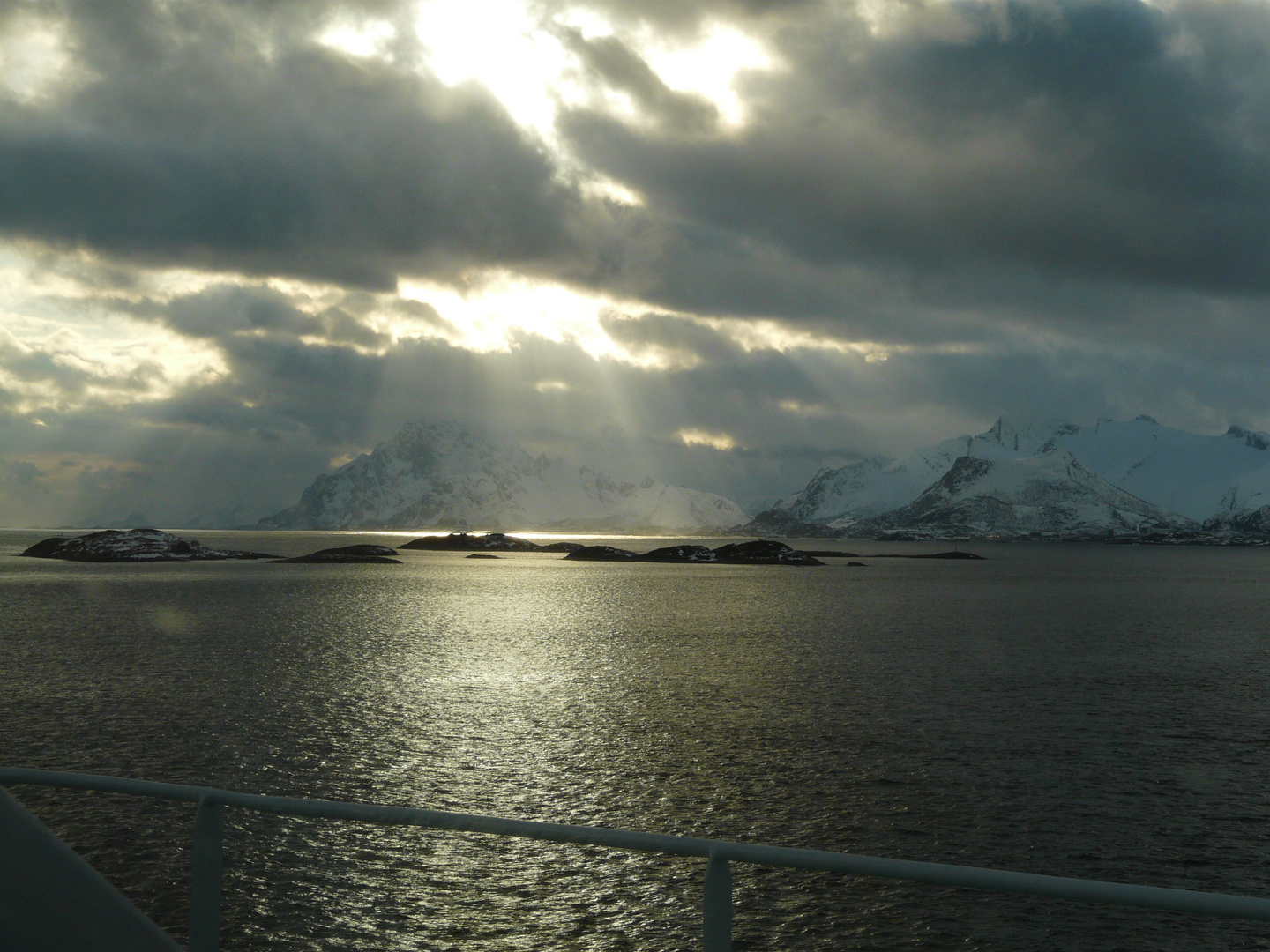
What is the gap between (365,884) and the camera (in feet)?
52.6

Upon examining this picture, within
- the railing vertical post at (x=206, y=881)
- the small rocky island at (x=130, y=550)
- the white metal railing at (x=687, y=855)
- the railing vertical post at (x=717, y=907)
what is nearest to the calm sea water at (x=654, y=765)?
the railing vertical post at (x=206, y=881)

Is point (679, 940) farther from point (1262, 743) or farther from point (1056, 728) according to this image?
point (1262, 743)

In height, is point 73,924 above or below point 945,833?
above

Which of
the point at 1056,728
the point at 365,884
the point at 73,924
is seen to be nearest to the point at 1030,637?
the point at 1056,728

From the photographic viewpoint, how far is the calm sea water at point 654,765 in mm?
15141

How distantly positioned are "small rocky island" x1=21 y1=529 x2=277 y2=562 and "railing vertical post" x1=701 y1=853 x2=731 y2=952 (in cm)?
18914

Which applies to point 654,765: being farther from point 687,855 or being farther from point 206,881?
point 687,855

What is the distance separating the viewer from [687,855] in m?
5.09

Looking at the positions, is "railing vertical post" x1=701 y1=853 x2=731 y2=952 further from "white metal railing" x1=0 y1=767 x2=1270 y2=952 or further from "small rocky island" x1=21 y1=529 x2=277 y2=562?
"small rocky island" x1=21 y1=529 x2=277 y2=562

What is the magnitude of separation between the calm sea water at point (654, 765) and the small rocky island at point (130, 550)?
12236cm

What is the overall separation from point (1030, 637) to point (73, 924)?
65.4m

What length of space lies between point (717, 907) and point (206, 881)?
11.8 feet

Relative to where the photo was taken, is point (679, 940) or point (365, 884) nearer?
point (679, 940)

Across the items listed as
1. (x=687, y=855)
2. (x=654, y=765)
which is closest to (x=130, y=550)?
(x=654, y=765)
